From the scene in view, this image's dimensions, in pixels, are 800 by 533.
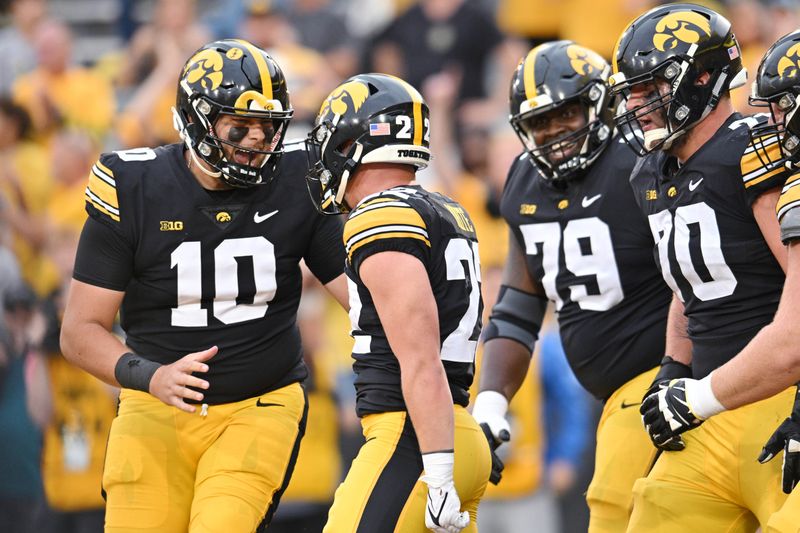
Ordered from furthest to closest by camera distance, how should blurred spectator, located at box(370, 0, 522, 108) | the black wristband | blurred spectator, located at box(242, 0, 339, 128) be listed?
1. blurred spectator, located at box(370, 0, 522, 108)
2. blurred spectator, located at box(242, 0, 339, 128)
3. the black wristband

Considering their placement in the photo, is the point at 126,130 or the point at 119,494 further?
the point at 126,130

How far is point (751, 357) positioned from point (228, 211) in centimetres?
199

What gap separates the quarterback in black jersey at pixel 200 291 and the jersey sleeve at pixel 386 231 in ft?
2.79

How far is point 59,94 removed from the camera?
10.2 metres

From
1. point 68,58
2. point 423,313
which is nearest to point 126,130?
point 68,58

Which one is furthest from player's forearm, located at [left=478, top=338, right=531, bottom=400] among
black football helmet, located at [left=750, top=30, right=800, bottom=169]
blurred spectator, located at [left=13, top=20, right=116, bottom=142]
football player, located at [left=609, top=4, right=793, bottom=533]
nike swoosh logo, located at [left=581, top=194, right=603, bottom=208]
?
blurred spectator, located at [left=13, top=20, right=116, bottom=142]

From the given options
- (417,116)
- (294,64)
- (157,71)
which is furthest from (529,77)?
(157,71)

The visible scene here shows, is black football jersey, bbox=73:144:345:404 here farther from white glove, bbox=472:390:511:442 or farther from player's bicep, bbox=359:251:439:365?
player's bicep, bbox=359:251:439:365

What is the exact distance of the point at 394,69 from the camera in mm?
10195

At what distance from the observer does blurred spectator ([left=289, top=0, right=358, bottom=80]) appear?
1034cm

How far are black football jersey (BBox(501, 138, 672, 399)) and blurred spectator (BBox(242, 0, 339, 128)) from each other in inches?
183

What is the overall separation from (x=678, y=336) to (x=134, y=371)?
1.94 metres

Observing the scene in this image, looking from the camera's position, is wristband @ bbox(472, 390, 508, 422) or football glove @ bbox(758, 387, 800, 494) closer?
football glove @ bbox(758, 387, 800, 494)

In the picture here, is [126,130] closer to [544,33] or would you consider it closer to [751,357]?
[544,33]
